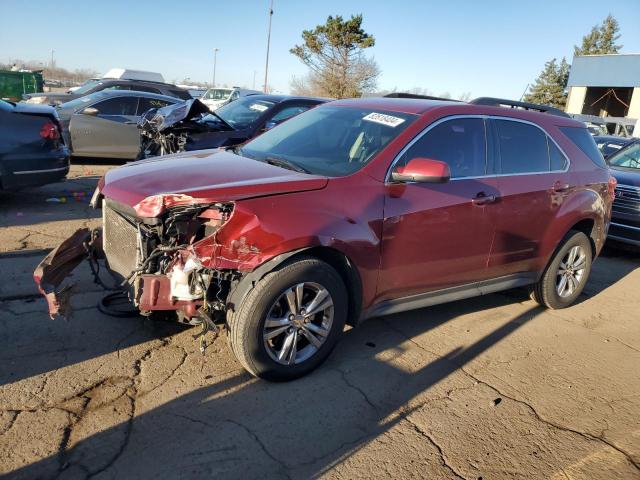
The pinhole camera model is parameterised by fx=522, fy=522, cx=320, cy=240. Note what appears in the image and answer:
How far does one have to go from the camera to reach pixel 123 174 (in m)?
3.75

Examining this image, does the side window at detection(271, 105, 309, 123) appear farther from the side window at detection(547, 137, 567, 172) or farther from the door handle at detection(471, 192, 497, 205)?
the door handle at detection(471, 192, 497, 205)

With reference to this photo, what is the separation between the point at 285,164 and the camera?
12.7 ft

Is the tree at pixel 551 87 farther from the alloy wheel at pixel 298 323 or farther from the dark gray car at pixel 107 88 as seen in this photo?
the alloy wheel at pixel 298 323

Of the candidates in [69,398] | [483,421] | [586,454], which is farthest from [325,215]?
[586,454]

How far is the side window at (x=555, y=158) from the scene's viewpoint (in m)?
4.87

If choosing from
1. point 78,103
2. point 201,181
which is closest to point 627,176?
point 201,181

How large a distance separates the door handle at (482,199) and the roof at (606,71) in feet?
130

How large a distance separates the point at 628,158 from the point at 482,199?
663 centimetres

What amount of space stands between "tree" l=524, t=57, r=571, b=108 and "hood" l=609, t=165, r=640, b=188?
46.4 meters

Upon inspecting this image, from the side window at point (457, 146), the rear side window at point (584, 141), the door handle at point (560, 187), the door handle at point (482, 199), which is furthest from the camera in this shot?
the rear side window at point (584, 141)

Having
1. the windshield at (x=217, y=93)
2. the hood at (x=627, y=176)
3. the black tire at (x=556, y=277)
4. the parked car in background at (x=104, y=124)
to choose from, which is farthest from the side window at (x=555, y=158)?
the windshield at (x=217, y=93)

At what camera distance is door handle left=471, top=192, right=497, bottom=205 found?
13.6ft

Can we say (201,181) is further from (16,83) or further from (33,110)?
(16,83)

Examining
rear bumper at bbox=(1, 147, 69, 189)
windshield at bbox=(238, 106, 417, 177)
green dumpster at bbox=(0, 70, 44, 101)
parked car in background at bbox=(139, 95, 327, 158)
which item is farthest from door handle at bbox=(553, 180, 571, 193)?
green dumpster at bbox=(0, 70, 44, 101)
